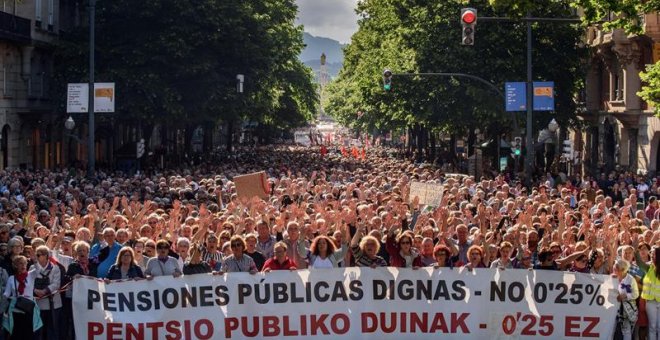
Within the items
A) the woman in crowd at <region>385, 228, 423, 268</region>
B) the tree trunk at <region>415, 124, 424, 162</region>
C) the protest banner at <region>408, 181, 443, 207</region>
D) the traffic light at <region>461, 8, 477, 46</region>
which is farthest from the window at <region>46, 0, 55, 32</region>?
the woman in crowd at <region>385, 228, 423, 268</region>

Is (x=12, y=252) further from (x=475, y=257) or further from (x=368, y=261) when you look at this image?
(x=475, y=257)

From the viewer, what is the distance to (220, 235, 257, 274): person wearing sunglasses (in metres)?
12.5

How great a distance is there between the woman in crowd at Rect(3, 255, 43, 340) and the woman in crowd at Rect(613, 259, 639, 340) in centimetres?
620

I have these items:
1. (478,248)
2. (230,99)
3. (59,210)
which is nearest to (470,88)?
(230,99)

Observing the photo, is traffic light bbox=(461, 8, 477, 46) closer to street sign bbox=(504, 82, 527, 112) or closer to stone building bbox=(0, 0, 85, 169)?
street sign bbox=(504, 82, 527, 112)

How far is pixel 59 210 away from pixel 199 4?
1134 inches

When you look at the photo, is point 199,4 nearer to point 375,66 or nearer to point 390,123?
point 375,66

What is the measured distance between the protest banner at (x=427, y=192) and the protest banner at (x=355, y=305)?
10.9m

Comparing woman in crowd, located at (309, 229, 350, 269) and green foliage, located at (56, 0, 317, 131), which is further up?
green foliage, located at (56, 0, 317, 131)

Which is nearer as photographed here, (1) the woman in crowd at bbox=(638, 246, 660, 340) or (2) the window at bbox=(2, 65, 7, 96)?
(1) the woman in crowd at bbox=(638, 246, 660, 340)

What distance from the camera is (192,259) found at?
12430 millimetres

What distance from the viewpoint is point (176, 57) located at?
159 ft

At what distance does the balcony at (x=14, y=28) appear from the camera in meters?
45.0

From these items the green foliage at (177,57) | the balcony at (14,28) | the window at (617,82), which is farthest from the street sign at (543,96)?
the balcony at (14,28)
